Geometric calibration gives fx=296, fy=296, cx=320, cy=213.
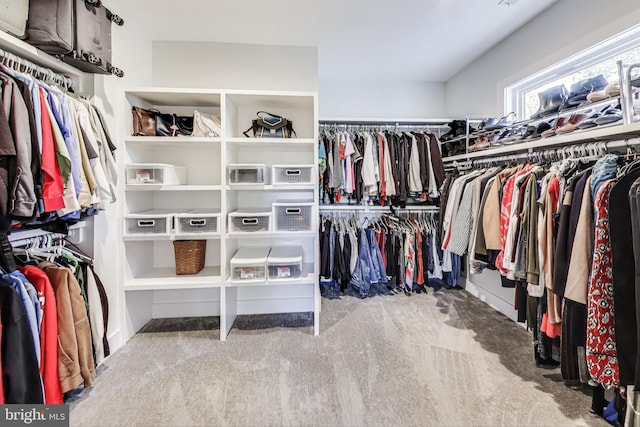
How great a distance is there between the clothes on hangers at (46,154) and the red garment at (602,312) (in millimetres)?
2294

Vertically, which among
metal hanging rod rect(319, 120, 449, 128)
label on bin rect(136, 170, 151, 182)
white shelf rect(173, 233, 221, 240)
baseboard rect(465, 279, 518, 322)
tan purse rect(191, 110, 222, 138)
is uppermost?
metal hanging rod rect(319, 120, 449, 128)

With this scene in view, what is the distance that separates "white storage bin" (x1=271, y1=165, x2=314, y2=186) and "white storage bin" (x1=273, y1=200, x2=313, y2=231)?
162 millimetres

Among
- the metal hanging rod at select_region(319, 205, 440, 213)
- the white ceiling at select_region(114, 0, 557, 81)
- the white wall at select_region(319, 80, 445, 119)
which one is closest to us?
the white ceiling at select_region(114, 0, 557, 81)

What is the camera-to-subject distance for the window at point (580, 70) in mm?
1830

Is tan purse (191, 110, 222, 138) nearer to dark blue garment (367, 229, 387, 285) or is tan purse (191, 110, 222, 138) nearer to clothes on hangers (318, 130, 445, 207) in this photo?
clothes on hangers (318, 130, 445, 207)

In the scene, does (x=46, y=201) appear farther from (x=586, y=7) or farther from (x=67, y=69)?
(x=586, y=7)

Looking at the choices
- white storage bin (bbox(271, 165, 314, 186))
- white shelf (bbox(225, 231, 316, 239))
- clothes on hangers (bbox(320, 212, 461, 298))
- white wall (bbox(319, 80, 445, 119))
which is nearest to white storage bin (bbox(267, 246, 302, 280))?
white shelf (bbox(225, 231, 316, 239))

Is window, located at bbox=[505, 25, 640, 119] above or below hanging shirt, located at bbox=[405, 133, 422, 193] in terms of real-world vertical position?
above

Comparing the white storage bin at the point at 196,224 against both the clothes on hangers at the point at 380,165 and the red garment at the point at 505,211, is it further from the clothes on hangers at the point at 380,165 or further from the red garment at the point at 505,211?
the red garment at the point at 505,211

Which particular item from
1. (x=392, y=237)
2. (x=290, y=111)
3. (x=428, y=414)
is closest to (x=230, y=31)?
(x=290, y=111)

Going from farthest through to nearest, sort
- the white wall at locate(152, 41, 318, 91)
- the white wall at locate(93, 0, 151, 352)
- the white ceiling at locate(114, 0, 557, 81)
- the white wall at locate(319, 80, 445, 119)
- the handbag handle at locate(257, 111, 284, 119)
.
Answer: the white wall at locate(319, 80, 445, 119)
the white wall at locate(152, 41, 318, 91)
the handbag handle at locate(257, 111, 284, 119)
the white ceiling at locate(114, 0, 557, 81)
the white wall at locate(93, 0, 151, 352)

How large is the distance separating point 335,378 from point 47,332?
4.82 ft

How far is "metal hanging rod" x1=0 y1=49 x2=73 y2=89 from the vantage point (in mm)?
1380

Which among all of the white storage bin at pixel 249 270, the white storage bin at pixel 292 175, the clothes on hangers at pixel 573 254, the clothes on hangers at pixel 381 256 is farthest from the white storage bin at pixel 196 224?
the clothes on hangers at pixel 573 254
